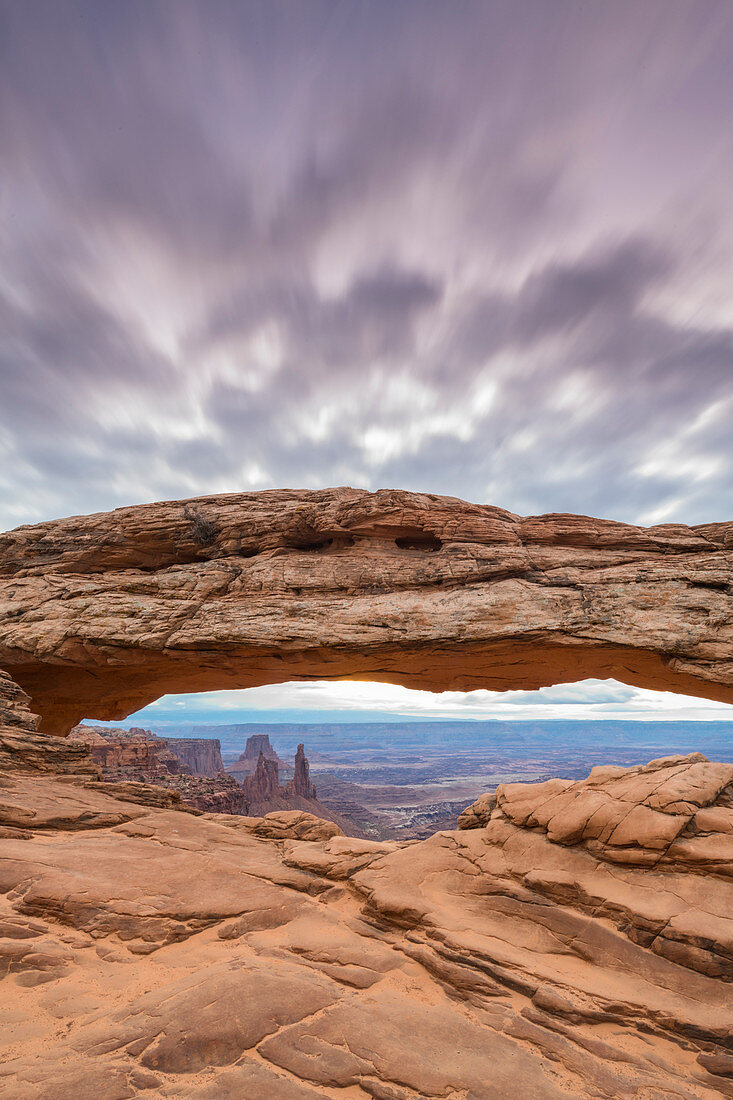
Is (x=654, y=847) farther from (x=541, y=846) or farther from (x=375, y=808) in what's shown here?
(x=375, y=808)

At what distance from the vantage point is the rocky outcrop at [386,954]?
5824mm

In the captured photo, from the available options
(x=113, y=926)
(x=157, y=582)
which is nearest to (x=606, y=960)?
(x=113, y=926)

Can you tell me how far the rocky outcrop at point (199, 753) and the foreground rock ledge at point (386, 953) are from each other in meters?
134

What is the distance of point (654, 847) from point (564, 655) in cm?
964

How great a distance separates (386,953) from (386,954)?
0.04m

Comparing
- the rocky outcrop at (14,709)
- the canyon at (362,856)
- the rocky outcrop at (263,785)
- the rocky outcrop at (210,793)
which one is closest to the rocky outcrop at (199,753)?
the rocky outcrop at (263,785)

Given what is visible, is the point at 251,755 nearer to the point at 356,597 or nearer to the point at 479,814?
the point at 356,597

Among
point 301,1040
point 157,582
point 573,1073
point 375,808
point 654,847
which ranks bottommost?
point 375,808

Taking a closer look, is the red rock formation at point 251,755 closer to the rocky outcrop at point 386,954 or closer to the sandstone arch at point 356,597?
the sandstone arch at point 356,597

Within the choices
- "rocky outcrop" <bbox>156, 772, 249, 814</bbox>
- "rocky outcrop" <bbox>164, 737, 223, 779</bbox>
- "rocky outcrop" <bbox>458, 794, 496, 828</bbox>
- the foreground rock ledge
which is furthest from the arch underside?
"rocky outcrop" <bbox>164, 737, 223, 779</bbox>

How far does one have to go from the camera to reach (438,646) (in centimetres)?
1855

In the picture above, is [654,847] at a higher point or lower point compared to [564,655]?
lower

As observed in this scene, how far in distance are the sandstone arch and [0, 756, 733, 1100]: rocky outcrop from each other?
20.9ft

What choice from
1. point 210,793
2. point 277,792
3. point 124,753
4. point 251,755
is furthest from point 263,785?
point 251,755
